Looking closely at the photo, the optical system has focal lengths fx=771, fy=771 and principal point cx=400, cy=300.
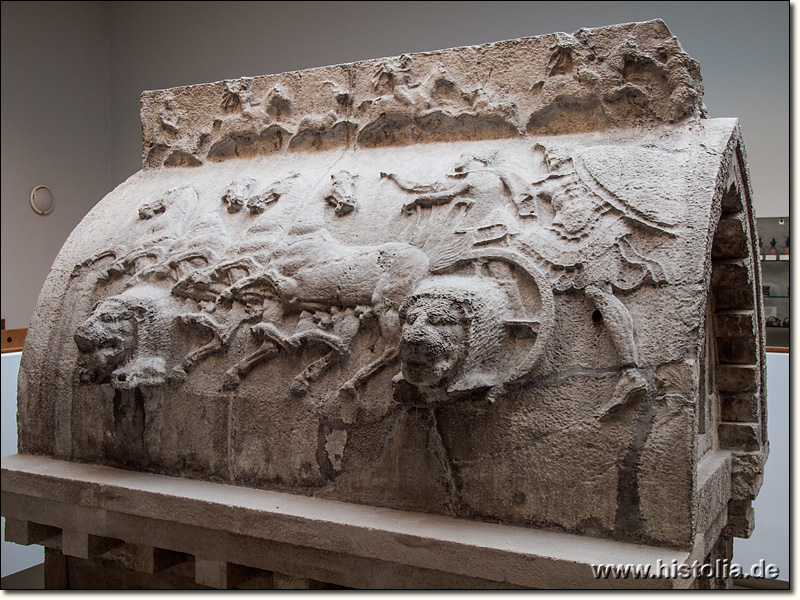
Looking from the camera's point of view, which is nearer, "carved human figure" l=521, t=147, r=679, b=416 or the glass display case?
"carved human figure" l=521, t=147, r=679, b=416

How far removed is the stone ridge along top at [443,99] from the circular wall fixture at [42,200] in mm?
1036

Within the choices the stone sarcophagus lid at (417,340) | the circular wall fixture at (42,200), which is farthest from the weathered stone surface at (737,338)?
the circular wall fixture at (42,200)

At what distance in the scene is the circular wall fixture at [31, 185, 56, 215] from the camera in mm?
4633

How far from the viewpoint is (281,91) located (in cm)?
362

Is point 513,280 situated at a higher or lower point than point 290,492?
higher

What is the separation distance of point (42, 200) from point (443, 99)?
109 inches

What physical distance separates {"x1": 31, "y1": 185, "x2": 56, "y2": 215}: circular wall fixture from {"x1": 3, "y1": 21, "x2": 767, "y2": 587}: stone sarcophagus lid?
1049 mm

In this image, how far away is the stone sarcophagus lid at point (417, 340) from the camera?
2.34 meters

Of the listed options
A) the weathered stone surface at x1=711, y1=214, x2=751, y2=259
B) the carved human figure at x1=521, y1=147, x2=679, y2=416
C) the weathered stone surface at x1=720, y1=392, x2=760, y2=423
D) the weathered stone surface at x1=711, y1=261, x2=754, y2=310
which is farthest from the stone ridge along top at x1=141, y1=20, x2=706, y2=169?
the weathered stone surface at x1=720, y1=392, x2=760, y2=423

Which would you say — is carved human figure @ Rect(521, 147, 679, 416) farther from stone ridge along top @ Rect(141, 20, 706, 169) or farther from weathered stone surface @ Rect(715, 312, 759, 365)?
weathered stone surface @ Rect(715, 312, 759, 365)

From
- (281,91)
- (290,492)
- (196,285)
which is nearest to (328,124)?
(281,91)

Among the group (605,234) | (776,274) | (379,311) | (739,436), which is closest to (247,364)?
(379,311)

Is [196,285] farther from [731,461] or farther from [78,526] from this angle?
[731,461]

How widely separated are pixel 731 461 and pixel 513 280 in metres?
1.41
